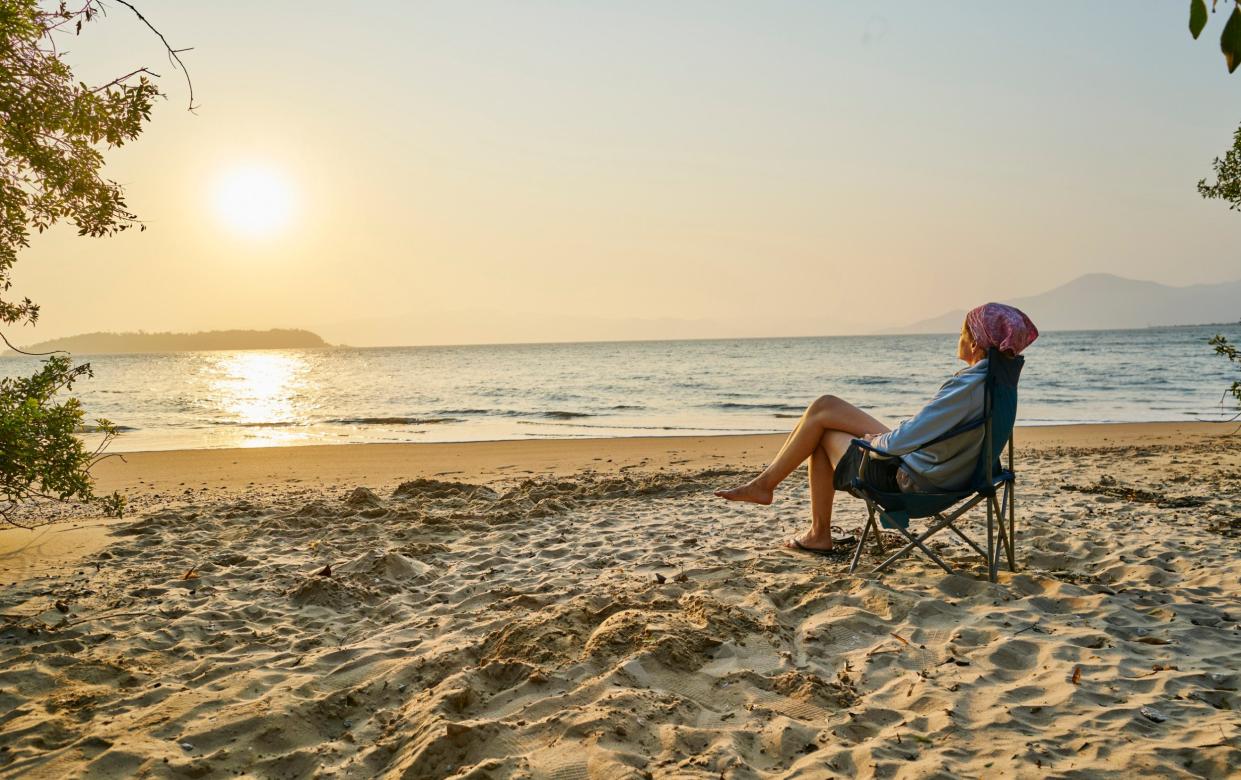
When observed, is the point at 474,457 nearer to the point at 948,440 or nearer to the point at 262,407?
the point at 948,440

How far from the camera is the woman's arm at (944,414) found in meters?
3.95

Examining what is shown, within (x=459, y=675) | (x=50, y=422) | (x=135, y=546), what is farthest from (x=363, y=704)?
(x=135, y=546)

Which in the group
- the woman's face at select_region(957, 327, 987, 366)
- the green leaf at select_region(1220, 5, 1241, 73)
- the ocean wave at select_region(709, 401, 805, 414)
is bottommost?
the ocean wave at select_region(709, 401, 805, 414)

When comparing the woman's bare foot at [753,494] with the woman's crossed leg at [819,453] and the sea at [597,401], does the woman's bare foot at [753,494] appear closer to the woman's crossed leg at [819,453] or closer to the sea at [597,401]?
the woman's crossed leg at [819,453]

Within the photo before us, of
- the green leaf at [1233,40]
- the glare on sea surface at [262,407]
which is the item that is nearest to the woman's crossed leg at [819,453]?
the green leaf at [1233,40]

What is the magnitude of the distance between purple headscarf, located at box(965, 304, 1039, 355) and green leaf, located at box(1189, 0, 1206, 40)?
9.55 feet

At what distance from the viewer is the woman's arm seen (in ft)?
13.0

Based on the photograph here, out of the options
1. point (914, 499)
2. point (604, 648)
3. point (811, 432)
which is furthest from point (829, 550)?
point (604, 648)

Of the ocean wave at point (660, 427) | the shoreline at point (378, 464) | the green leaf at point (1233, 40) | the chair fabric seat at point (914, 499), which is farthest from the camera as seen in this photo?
the ocean wave at point (660, 427)

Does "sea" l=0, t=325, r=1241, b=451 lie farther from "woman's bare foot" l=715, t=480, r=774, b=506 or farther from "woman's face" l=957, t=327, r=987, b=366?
"woman's face" l=957, t=327, r=987, b=366

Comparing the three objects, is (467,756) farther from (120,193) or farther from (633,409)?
(633,409)

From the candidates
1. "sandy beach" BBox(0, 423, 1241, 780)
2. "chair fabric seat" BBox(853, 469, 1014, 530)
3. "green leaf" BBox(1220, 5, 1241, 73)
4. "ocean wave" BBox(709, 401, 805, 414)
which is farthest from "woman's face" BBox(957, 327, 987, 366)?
"ocean wave" BBox(709, 401, 805, 414)

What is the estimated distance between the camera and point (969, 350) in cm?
415

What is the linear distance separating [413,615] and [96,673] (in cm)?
135
